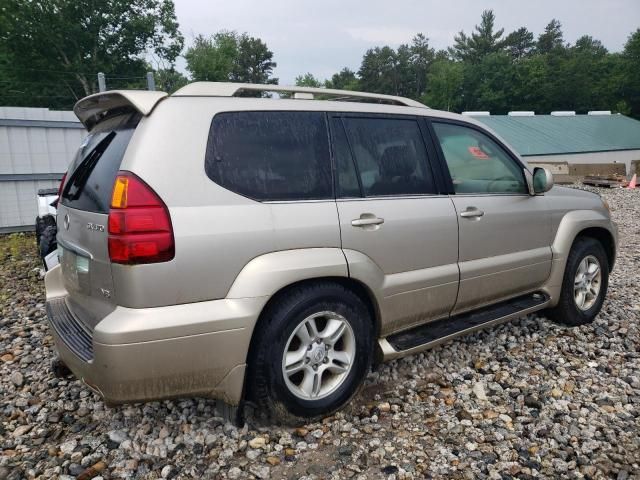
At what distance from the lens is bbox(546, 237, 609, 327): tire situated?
396 centimetres

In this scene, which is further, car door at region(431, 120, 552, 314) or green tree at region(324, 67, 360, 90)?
green tree at region(324, 67, 360, 90)

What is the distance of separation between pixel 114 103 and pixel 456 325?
254cm

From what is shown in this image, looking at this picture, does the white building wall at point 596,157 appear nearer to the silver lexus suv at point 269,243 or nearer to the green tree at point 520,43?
the silver lexus suv at point 269,243

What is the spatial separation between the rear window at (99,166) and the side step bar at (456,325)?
1.78 metres

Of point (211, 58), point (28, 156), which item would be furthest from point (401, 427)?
point (211, 58)

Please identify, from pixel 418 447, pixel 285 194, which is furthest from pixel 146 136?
pixel 418 447

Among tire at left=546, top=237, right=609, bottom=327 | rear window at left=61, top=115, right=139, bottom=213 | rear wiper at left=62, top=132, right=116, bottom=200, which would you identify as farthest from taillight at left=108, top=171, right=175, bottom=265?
tire at left=546, top=237, right=609, bottom=327

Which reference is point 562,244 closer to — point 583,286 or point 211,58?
point 583,286

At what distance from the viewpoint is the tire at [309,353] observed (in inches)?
94.7

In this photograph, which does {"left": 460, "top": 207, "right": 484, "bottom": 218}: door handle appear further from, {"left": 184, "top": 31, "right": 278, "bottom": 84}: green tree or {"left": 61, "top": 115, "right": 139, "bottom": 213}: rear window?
{"left": 184, "top": 31, "right": 278, "bottom": 84}: green tree

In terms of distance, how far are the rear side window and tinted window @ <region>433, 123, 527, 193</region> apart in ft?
3.48

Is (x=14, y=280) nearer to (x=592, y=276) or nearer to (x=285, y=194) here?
(x=285, y=194)

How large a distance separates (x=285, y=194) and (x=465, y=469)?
167 cm

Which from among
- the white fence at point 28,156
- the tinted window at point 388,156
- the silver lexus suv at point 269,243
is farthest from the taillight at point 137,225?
the white fence at point 28,156
